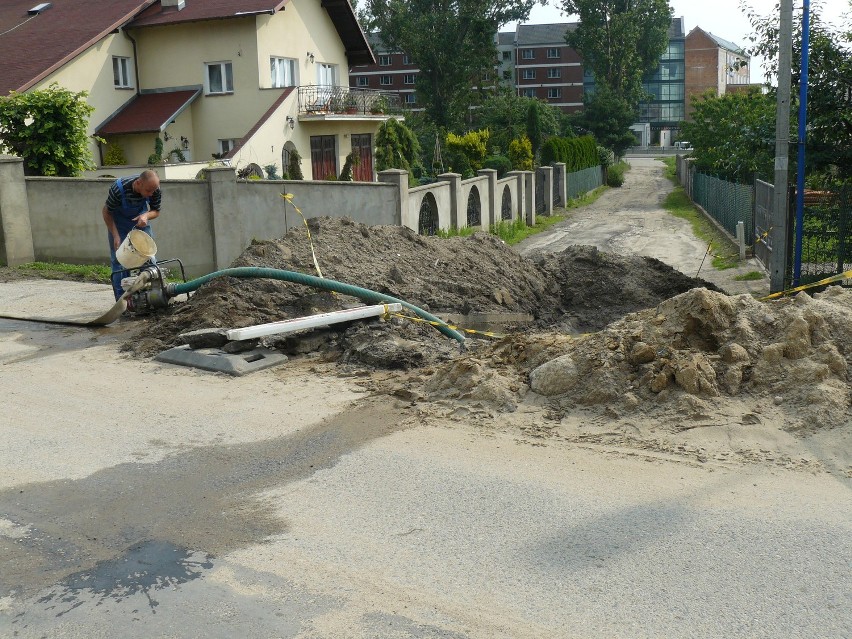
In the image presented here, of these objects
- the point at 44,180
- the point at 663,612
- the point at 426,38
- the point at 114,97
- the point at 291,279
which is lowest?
the point at 663,612

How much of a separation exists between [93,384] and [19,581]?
13.5ft

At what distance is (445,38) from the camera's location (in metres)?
61.4

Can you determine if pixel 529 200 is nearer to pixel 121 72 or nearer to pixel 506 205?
pixel 506 205

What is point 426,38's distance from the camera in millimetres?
61375

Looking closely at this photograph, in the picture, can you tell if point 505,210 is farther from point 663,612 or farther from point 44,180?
point 663,612

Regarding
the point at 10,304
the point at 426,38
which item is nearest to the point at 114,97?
the point at 10,304

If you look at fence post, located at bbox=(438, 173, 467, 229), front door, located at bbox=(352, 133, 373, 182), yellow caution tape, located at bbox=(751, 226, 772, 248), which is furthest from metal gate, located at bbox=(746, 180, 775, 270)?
front door, located at bbox=(352, 133, 373, 182)

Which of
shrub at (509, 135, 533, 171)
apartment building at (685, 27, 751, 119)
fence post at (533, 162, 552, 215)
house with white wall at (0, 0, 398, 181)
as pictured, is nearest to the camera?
house with white wall at (0, 0, 398, 181)

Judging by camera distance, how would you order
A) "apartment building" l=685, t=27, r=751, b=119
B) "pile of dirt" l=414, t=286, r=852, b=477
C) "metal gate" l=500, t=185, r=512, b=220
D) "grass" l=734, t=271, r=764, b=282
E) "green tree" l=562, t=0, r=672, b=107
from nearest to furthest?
"pile of dirt" l=414, t=286, r=852, b=477
"grass" l=734, t=271, r=764, b=282
"metal gate" l=500, t=185, r=512, b=220
"green tree" l=562, t=0, r=672, b=107
"apartment building" l=685, t=27, r=751, b=119

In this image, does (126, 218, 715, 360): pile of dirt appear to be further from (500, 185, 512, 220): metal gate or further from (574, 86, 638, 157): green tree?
(574, 86, 638, 157): green tree

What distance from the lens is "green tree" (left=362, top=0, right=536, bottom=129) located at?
61406mm

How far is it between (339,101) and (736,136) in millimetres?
21450

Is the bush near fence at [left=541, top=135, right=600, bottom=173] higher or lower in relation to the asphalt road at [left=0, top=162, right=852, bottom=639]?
higher

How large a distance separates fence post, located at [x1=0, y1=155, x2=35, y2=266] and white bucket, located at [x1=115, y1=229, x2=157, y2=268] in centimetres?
716
